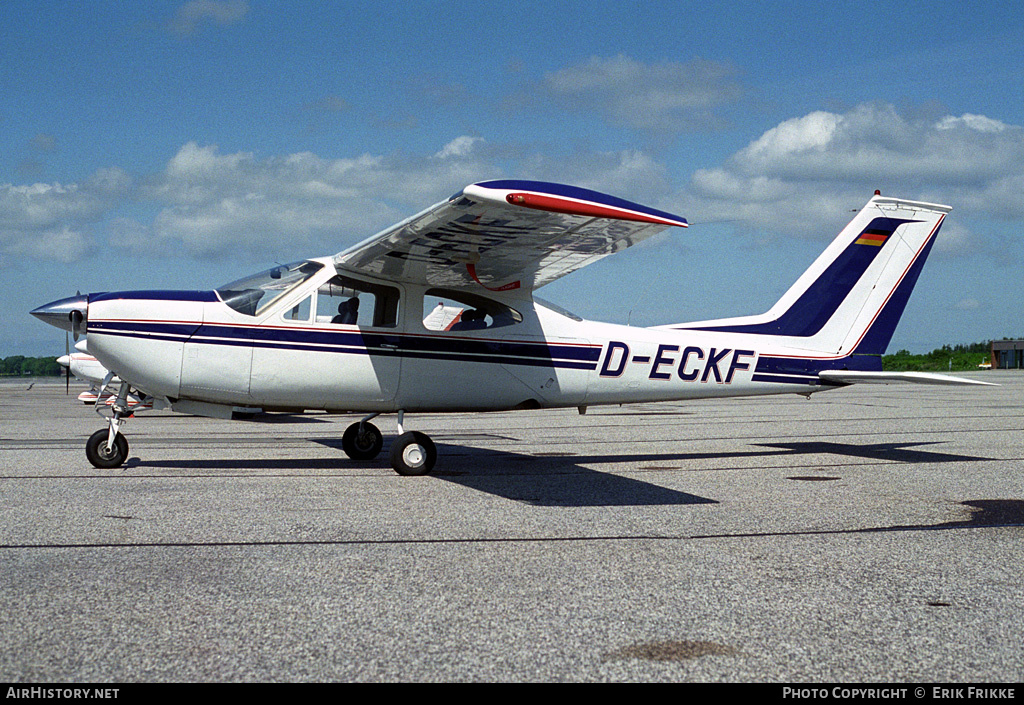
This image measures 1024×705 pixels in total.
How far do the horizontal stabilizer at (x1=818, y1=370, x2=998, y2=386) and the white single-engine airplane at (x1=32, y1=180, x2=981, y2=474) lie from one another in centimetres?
3

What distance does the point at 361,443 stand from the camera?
10.7m

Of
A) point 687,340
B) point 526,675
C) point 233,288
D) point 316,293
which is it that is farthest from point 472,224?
point 526,675

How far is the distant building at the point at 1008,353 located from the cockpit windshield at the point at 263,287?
9578 centimetres

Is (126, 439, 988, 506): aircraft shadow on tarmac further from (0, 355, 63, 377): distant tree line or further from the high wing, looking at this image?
(0, 355, 63, 377): distant tree line

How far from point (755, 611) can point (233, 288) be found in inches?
268

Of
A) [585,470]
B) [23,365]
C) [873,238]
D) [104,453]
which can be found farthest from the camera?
[23,365]

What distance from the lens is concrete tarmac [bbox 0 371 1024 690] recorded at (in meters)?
3.33

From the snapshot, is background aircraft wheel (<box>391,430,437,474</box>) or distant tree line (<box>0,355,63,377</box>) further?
distant tree line (<box>0,355,63,377</box>)

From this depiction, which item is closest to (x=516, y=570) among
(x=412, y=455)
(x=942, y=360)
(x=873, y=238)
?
(x=412, y=455)

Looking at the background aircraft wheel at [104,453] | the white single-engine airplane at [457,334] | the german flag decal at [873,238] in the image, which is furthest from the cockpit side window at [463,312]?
the german flag decal at [873,238]

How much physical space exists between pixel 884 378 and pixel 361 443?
6.00m

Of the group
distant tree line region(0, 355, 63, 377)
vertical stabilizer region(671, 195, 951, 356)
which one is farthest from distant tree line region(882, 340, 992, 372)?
distant tree line region(0, 355, 63, 377)

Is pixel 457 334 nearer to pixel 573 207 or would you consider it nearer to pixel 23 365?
pixel 573 207

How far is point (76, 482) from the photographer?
26.7 ft
